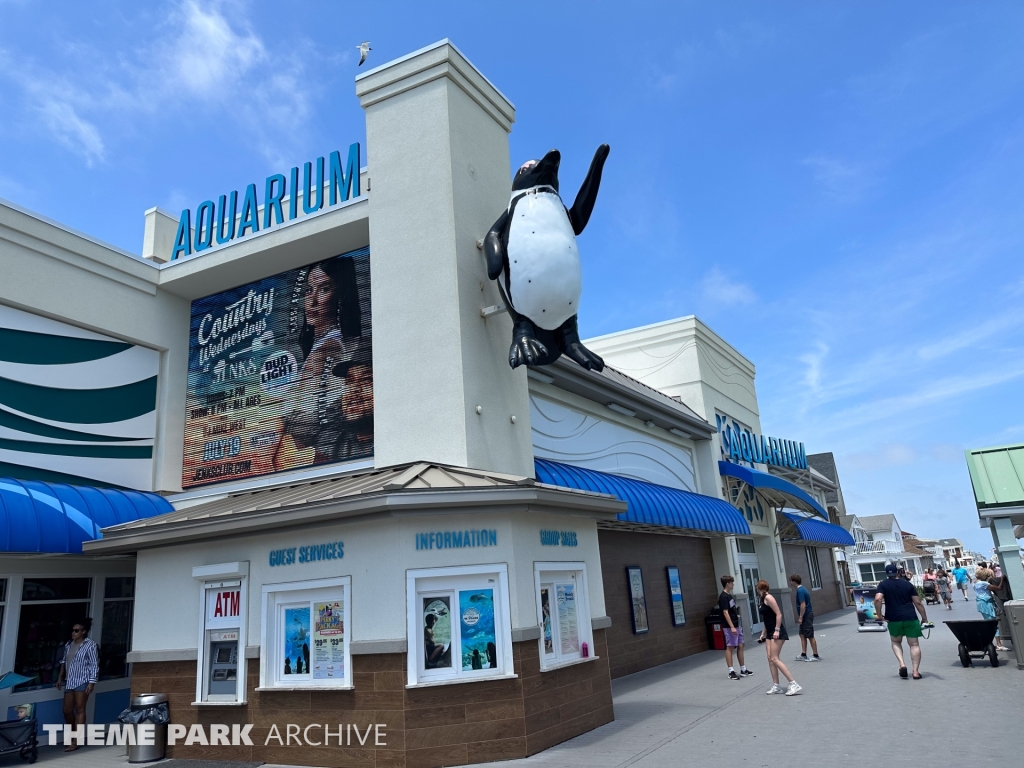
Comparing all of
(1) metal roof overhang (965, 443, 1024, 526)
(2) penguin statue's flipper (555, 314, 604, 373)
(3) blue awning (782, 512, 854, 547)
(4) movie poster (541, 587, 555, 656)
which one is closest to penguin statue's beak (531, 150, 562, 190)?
(2) penguin statue's flipper (555, 314, 604, 373)

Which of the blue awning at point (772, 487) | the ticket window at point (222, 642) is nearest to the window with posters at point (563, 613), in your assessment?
the ticket window at point (222, 642)

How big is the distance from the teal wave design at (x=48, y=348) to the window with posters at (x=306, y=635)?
6.77m

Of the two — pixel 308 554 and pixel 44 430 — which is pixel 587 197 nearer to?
pixel 308 554

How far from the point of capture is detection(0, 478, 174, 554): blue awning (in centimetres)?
1051

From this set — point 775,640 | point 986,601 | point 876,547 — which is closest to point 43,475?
point 775,640

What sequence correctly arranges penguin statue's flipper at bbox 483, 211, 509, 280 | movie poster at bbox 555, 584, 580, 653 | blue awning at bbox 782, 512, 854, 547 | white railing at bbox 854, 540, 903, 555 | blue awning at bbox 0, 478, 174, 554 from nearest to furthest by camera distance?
movie poster at bbox 555, 584, 580, 653
blue awning at bbox 0, 478, 174, 554
penguin statue's flipper at bbox 483, 211, 509, 280
blue awning at bbox 782, 512, 854, 547
white railing at bbox 854, 540, 903, 555

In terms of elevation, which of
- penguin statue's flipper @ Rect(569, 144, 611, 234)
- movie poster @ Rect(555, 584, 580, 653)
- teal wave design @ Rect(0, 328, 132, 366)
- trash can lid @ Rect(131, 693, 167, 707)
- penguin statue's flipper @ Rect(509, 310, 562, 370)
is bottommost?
trash can lid @ Rect(131, 693, 167, 707)

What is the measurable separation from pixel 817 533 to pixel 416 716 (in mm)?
26431

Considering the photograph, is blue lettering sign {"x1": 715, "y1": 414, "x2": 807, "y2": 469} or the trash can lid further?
blue lettering sign {"x1": 715, "y1": 414, "x2": 807, "y2": 469}

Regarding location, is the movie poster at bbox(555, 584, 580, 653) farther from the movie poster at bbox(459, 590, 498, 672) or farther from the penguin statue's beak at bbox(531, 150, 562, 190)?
the penguin statue's beak at bbox(531, 150, 562, 190)

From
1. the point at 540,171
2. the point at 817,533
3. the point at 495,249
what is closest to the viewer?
the point at 495,249

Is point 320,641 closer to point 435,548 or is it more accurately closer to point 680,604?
point 435,548

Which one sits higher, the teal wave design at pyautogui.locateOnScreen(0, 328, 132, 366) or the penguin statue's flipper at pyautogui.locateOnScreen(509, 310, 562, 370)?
the teal wave design at pyautogui.locateOnScreen(0, 328, 132, 366)

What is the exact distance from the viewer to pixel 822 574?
34.6m
